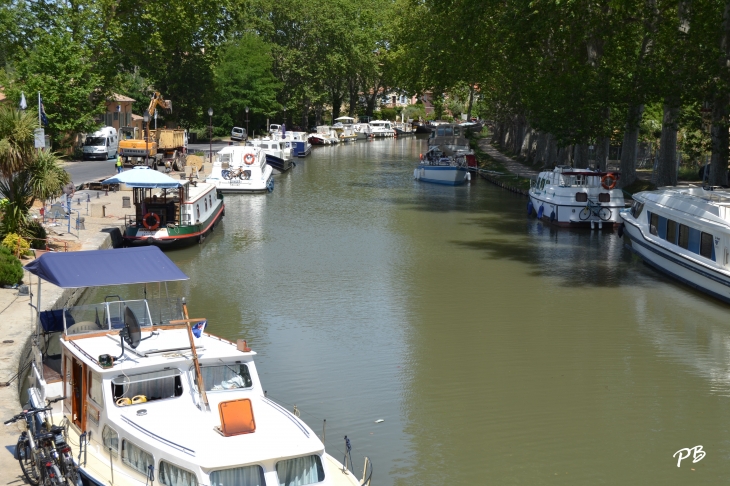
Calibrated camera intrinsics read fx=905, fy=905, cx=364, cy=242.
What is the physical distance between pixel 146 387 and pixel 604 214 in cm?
2943

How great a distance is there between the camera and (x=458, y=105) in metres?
150

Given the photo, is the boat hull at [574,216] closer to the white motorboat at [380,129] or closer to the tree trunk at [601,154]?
the tree trunk at [601,154]

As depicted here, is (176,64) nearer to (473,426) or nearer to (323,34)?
(323,34)

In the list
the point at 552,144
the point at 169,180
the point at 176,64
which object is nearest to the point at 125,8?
the point at 176,64

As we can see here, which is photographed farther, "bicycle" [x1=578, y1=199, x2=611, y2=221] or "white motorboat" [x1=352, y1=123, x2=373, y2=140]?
"white motorboat" [x1=352, y1=123, x2=373, y2=140]

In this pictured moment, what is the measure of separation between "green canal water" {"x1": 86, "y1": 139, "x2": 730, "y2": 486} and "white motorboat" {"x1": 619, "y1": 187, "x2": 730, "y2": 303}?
654 millimetres

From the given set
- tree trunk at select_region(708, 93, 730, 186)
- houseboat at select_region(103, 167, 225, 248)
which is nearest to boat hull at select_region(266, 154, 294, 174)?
houseboat at select_region(103, 167, 225, 248)

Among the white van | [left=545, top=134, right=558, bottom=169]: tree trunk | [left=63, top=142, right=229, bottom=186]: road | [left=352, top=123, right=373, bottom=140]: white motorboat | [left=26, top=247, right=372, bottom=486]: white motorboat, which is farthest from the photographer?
[left=352, top=123, right=373, bottom=140]: white motorboat

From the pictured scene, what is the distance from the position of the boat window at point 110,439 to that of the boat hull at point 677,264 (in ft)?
61.3

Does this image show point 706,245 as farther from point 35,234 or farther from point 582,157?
point 582,157

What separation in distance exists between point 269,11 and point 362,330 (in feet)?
284

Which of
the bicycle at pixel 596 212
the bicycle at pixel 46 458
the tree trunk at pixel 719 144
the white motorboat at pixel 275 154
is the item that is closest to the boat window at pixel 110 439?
the bicycle at pixel 46 458

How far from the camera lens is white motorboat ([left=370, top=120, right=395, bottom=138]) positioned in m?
115

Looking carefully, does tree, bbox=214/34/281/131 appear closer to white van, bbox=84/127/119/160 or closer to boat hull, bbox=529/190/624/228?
→ white van, bbox=84/127/119/160
